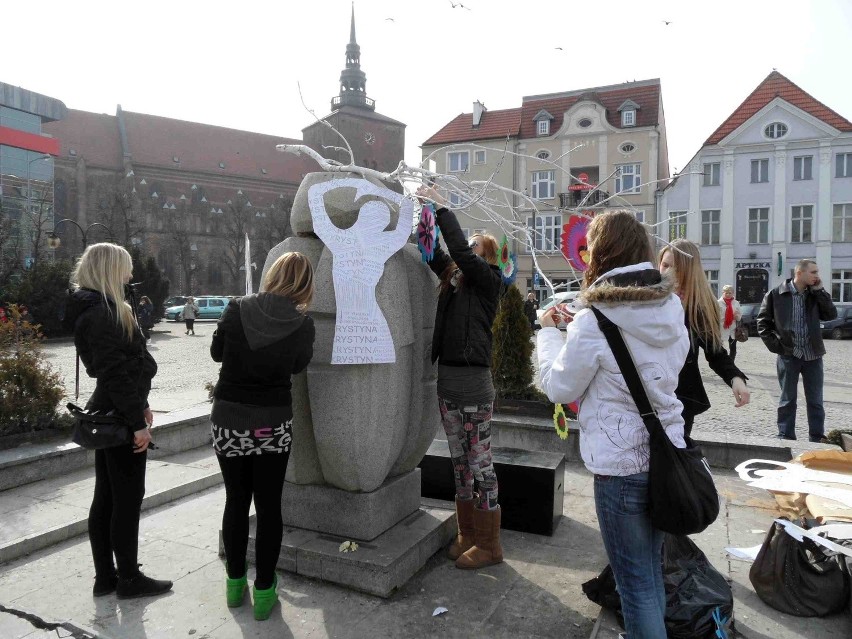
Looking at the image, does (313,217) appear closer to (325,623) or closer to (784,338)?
(325,623)

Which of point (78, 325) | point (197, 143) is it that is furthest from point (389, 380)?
point (197, 143)

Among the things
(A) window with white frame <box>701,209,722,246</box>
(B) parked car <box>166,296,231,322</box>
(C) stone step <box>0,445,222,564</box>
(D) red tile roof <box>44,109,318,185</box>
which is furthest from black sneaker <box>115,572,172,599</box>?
(D) red tile roof <box>44,109,318,185</box>

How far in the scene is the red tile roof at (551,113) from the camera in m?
37.4

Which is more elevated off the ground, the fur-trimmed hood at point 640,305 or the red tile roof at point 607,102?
the red tile roof at point 607,102

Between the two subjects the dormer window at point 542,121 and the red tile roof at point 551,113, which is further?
the dormer window at point 542,121

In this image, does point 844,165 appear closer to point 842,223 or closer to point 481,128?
point 842,223

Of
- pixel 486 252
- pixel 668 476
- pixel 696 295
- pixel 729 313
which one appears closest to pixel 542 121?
pixel 729 313

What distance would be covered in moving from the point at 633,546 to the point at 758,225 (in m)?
35.4

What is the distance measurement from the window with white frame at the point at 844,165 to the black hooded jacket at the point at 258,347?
3611 cm

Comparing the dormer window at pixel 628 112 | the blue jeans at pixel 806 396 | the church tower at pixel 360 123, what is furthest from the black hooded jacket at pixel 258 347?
the church tower at pixel 360 123

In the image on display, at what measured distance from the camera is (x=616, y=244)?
2.37m

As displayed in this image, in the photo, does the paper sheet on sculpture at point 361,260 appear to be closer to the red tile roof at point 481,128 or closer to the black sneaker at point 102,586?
the black sneaker at point 102,586

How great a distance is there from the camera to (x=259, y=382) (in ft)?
9.92

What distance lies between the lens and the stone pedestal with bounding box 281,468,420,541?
3.63 m
